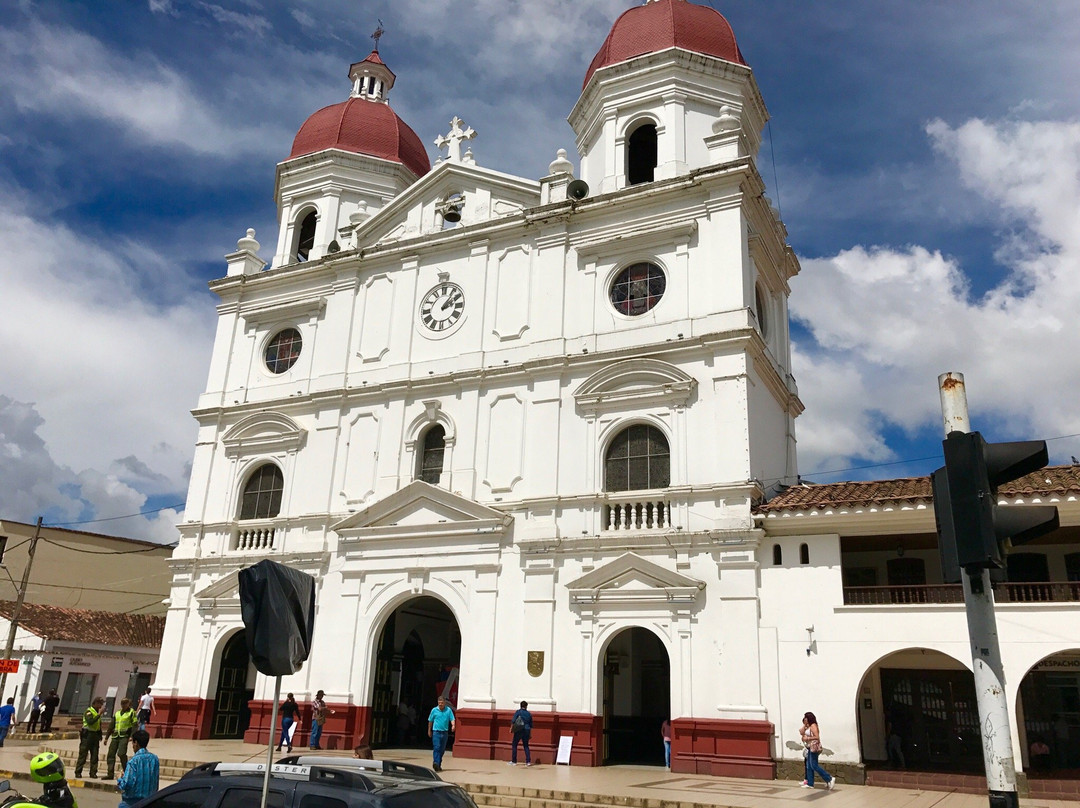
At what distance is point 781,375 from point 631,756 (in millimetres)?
9844

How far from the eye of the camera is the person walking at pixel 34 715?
25.0m

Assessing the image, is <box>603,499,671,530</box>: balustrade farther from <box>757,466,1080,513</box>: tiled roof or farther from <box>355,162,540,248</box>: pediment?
Result: <box>355,162,540,248</box>: pediment

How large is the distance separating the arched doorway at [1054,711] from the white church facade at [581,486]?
0.30ft

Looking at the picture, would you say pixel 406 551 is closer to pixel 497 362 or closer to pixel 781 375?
pixel 497 362

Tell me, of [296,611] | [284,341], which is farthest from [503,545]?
[296,611]

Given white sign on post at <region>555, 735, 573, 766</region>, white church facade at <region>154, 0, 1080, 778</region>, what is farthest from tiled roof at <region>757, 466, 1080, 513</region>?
white sign on post at <region>555, 735, 573, 766</region>

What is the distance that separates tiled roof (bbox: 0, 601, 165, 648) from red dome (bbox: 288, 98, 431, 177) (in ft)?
56.8

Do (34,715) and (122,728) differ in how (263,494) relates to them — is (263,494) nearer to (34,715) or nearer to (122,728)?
(122,728)

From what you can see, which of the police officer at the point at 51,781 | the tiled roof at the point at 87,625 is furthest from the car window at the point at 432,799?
the tiled roof at the point at 87,625

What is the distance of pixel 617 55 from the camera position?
926 inches

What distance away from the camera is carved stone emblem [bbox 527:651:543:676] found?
18375 mm

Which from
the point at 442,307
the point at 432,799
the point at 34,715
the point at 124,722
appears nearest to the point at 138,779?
the point at 432,799

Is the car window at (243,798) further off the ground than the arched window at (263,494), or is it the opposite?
the arched window at (263,494)

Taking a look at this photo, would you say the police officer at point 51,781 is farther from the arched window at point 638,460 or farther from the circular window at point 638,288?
the circular window at point 638,288
